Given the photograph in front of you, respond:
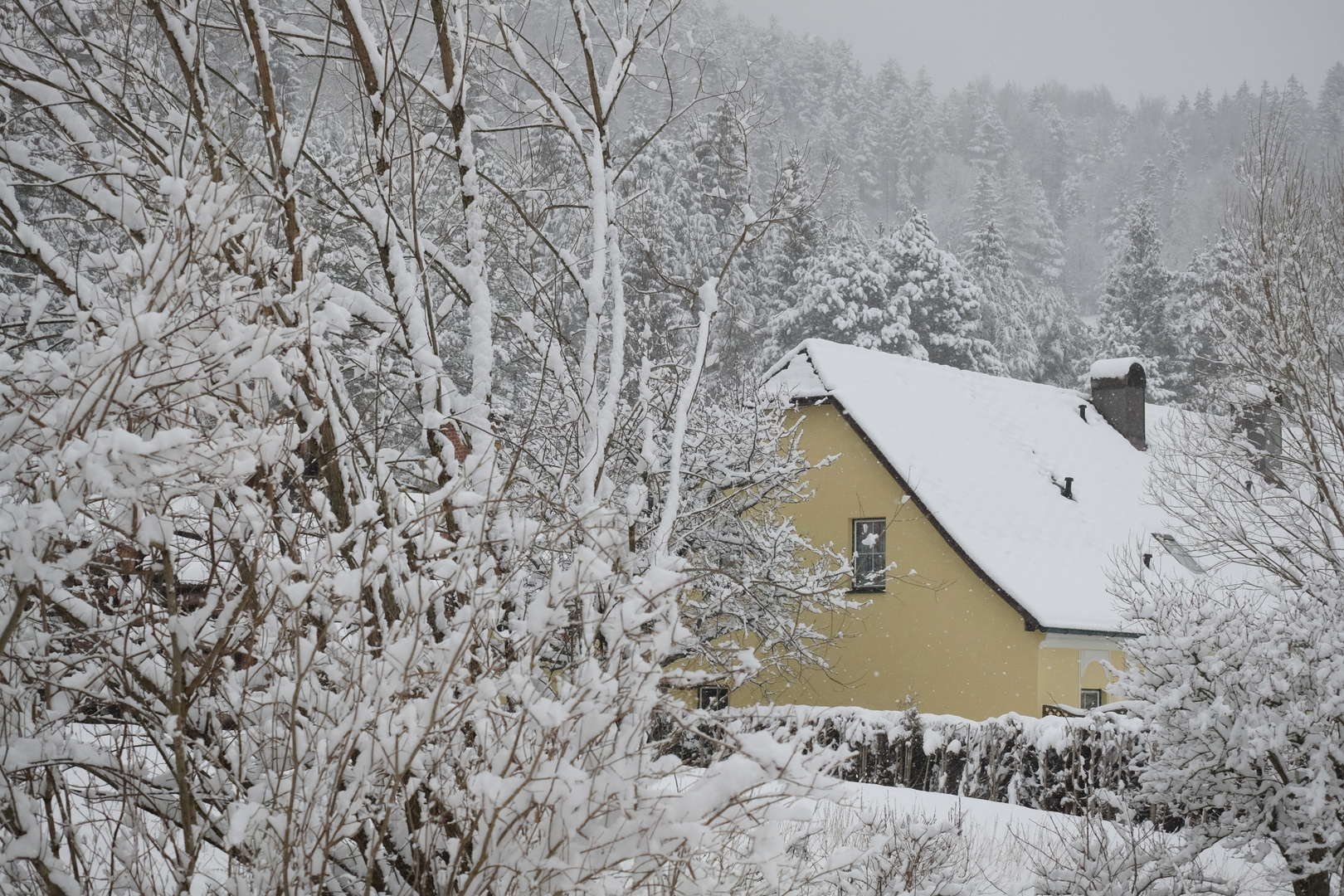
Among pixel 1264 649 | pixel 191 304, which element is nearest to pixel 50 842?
pixel 191 304

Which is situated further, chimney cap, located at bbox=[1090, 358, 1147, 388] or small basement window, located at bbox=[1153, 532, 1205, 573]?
chimney cap, located at bbox=[1090, 358, 1147, 388]

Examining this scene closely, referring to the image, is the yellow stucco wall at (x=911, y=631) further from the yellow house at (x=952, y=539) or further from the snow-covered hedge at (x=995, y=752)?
the snow-covered hedge at (x=995, y=752)

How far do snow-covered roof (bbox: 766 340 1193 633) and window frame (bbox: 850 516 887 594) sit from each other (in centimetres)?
101

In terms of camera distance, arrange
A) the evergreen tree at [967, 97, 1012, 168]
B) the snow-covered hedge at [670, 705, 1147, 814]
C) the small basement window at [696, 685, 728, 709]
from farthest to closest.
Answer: the evergreen tree at [967, 97, 1012, 168], the snow-covered hedge at [670, 705, 1147, 814], the small basement window at [696, 685, 728, 709]

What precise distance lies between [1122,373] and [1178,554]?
519 centimetres

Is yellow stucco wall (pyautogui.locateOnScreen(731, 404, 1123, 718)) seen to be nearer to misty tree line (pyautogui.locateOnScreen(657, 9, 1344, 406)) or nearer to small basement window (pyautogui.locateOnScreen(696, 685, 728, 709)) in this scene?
small basement window (pyautogui.locateOnScreen(696, 685, 728, 709))

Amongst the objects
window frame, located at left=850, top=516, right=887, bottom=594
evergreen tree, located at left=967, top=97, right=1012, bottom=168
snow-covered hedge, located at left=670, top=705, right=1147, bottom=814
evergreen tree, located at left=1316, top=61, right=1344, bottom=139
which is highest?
evergreen tree, located at left=1316, top=61, right=1344, bottom=139

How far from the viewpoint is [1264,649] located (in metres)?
6.48

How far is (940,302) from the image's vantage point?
116ft

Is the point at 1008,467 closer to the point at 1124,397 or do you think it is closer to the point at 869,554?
the point at 869,554

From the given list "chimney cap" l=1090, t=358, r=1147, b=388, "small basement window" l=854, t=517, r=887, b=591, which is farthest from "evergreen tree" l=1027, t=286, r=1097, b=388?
"small basement window" l=854, t=517, r=887, b=591

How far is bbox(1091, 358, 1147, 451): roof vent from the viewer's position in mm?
21141

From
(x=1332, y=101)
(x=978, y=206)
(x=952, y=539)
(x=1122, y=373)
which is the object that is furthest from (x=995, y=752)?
(x=1332, y=101)

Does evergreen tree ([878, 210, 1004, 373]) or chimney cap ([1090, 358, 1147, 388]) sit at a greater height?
evergreen tree ([878, 210, 1004, 373])
